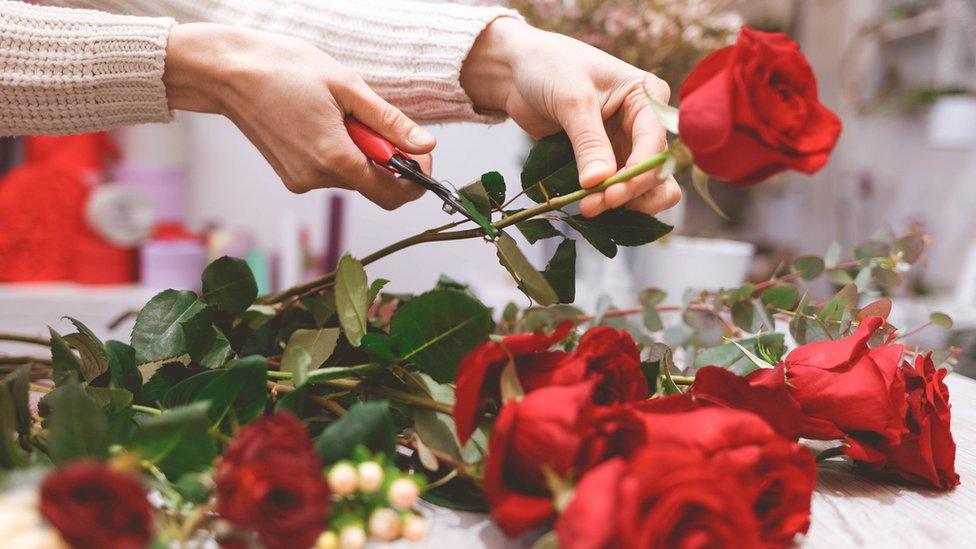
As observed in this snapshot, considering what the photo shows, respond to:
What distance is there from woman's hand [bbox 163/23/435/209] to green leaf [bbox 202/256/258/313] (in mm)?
89

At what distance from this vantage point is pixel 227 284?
1.15 feet

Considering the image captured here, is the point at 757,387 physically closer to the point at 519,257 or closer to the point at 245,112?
the point at 519,257

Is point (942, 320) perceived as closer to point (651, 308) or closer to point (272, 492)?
point (651, 308)

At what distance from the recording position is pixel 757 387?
0.91 feet

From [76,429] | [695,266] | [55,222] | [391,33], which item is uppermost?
[391,33]

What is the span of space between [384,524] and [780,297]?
1.07ft

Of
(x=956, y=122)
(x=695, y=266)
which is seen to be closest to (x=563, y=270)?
(x=695, y=266)

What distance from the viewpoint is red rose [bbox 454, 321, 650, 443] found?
0.23m

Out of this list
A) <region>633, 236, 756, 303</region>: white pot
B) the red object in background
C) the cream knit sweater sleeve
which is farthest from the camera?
the red object in background

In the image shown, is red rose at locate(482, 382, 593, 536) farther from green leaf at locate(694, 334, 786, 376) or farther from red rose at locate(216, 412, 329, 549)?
green leaf at locate(694, 334, 786, 376)

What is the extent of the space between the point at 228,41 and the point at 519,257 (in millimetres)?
229

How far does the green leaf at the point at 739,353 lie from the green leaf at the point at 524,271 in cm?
11

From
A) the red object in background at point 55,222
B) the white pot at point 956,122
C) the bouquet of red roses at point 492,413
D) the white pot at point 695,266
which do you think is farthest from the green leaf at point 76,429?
the white pot at point 956,122

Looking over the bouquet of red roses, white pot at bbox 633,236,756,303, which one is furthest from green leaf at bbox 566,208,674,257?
white pot at bbox 633,236,756,303
